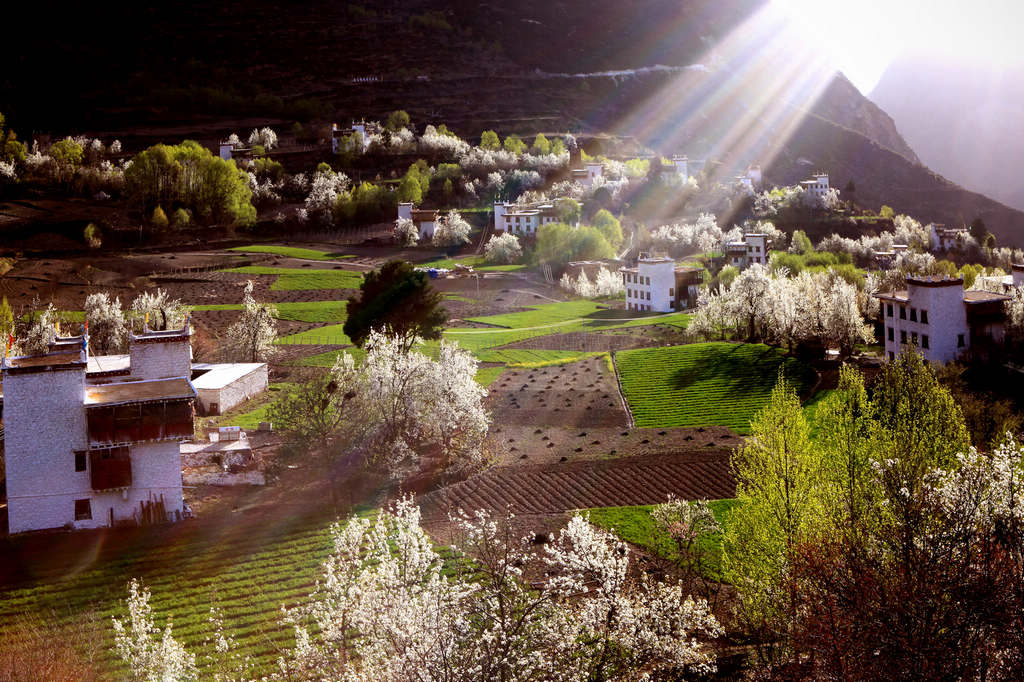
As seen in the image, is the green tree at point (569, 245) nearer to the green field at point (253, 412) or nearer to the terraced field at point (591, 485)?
the green field at point (253, 412)

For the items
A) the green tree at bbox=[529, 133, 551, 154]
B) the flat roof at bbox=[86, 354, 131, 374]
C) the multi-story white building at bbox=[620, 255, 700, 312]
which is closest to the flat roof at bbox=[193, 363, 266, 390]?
the flat roof at bbox=[86, 354, 131, 374]

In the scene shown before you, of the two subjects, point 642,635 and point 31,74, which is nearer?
point 642,635

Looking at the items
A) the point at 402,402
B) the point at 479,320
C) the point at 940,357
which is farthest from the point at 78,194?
the point at 940,357

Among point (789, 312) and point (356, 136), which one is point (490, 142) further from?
point (789, 312)

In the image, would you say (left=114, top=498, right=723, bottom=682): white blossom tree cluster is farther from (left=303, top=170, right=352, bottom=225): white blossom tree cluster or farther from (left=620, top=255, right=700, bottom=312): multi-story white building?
Result: (left=303, top=170, right=352, bottom=225): white blossom tree cluster

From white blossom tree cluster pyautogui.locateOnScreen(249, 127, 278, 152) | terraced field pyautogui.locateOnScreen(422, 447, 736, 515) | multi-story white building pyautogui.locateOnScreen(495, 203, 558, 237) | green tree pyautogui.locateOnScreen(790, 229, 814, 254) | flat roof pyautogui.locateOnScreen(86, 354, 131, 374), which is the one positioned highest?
white blossom tree cluster pyautogui.locateOnScreen(249, 127, 278, 152)

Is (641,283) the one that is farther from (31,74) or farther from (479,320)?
(31,74)
